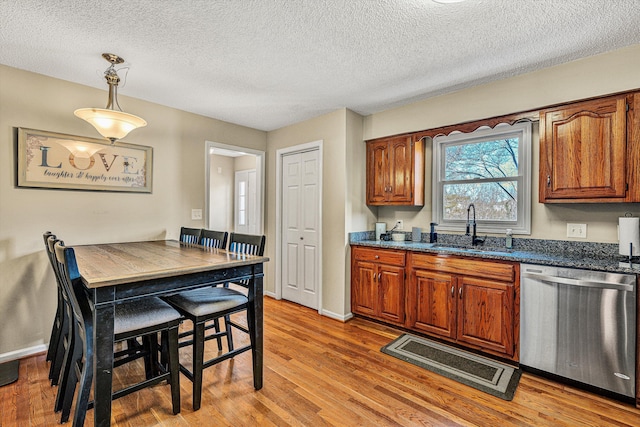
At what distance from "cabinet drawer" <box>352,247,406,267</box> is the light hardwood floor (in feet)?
3.15

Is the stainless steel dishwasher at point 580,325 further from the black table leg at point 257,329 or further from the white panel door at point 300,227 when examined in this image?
the white panel door at point 300,227

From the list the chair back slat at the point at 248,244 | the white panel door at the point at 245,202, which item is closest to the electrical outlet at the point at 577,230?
the chair back slat at the point at 248,244

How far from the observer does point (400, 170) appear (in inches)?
136

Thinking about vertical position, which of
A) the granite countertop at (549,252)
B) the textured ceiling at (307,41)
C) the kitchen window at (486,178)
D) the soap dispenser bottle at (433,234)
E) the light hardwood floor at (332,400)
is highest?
the textured ceiling at (307,41)

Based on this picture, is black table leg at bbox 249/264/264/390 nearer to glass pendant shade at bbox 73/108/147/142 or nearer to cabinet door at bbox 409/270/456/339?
glass pendant shade at bbox 73/108/147/142

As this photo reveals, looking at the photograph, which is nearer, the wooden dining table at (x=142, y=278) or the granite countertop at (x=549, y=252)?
the wooden dining table at (x=142, y=278)

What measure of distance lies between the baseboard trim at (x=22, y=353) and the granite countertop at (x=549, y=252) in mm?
3304

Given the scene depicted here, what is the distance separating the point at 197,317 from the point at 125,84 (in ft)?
7.82

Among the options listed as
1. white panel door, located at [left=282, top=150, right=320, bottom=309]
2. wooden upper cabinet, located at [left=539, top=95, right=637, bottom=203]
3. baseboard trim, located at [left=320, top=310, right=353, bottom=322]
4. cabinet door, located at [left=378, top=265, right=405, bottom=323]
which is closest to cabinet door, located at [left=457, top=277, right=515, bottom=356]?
cabinet door, located at [left=378, top=265, right=405, bottom=323]

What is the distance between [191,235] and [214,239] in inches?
19.7

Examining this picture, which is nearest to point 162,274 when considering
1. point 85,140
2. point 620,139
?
point 85,140

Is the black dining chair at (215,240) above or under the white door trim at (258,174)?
under

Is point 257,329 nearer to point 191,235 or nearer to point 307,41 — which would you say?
point 191,235

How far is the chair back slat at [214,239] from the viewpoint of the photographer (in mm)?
2689
